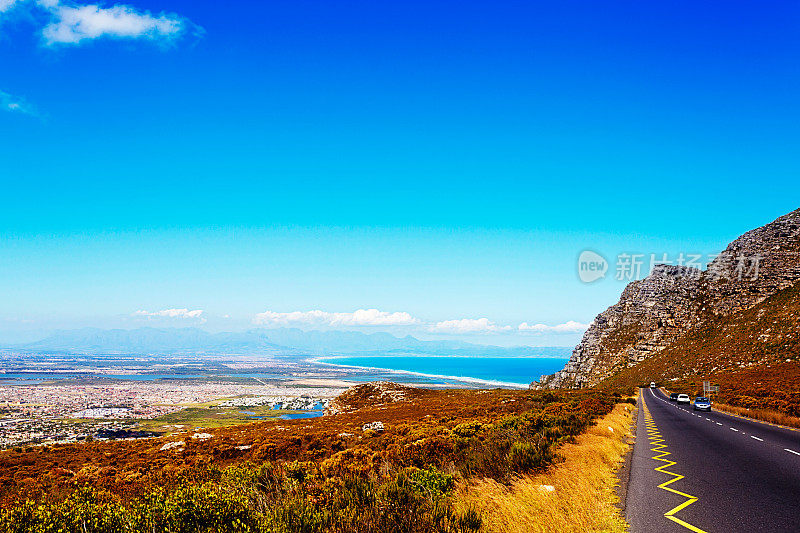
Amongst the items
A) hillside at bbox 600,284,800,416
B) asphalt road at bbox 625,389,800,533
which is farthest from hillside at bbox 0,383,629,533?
hillside at bbox 600,284,800,416

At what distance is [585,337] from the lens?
372 feet

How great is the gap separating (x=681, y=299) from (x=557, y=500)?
111 meters

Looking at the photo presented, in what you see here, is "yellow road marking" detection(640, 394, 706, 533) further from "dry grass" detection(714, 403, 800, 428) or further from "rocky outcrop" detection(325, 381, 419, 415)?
"rocky outcrop" detection(325, 381, 419, 415)

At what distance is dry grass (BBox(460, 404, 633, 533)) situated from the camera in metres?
7.19

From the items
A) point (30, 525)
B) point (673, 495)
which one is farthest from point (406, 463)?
point (30, 525)

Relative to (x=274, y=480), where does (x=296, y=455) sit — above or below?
below

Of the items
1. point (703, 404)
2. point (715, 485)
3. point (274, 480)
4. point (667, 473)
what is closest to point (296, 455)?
point (274, 480)

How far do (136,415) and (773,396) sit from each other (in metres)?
94.2

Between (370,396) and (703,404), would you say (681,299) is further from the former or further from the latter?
(370,396)

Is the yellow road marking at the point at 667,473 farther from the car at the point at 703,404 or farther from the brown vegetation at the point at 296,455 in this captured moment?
the car at the point at 703,404

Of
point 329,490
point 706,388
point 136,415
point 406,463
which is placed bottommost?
point 136,415

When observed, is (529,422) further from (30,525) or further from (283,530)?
(30,525)

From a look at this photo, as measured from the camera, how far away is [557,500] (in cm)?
854

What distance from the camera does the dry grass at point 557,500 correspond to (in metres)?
7.19
